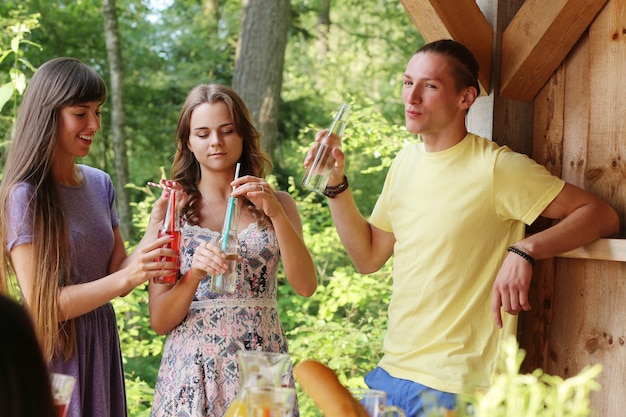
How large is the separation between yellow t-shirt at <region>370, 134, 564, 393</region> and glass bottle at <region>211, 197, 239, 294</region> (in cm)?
47

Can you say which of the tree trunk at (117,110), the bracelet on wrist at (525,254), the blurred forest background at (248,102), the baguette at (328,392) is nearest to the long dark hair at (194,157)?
the bracelet on wrist at (525,254)

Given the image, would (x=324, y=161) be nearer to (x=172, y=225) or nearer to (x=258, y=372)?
(x=172, y=225)

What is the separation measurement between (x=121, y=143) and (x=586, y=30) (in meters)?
5.37

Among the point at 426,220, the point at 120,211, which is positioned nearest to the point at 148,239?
the point at 426,220

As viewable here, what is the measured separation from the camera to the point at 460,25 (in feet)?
7.59

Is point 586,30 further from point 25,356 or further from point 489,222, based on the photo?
point 25,356

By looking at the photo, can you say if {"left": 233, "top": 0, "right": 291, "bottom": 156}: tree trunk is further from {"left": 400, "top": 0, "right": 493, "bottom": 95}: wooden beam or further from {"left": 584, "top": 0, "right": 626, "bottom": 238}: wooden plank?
{"left": 584, "top": 0, "right": 626, "bottom": 238}: wooden plank

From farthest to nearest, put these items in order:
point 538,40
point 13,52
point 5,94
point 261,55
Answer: point 13,52
point 261,55
point 5,94
point 538,40

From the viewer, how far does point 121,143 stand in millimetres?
7043

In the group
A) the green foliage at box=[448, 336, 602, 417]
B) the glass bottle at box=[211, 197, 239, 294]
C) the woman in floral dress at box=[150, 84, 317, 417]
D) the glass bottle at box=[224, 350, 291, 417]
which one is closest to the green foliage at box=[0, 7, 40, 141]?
the woman in floral dress at box=[150, 84, 317, 417]

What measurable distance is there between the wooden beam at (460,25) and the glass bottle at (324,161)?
16.7 inches

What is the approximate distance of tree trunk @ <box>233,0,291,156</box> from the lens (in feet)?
19.0

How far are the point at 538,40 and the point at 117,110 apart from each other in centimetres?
547

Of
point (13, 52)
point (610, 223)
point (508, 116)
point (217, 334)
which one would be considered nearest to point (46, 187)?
point (217, 334)
